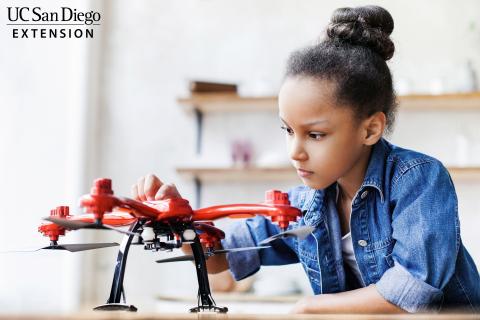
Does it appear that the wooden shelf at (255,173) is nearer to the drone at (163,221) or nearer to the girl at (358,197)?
the girl at (358,197)

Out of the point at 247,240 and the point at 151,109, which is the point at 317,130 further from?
the point at 151,109

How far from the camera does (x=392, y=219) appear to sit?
3.57ft

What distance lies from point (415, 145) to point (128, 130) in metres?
1.45

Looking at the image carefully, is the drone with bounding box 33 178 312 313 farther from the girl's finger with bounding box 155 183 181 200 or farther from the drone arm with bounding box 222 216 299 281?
the drone arm with bounding box 222 216 299 281

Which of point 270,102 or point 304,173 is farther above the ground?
point 270,102

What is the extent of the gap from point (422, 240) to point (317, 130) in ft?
0.76

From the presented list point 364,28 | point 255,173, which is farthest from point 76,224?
point 255,173

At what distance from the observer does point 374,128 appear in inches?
45.3

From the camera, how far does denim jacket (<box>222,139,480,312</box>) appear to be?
974 mm

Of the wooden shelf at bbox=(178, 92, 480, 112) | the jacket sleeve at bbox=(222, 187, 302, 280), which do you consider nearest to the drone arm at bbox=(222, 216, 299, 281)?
the jacket sleeve at bbox=(222, 187, 302, 280)

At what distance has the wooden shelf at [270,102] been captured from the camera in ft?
9.93

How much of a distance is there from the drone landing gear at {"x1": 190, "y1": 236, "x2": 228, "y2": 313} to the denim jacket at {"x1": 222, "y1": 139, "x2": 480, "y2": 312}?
316mm

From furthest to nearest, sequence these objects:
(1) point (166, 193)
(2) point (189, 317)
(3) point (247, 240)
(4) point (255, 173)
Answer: (4) point (255, 173), (3) point (247, 240), (1) point (166, 193), (2) point (189, 317)

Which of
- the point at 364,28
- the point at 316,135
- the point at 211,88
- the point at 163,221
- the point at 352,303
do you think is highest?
the point at 211,88
